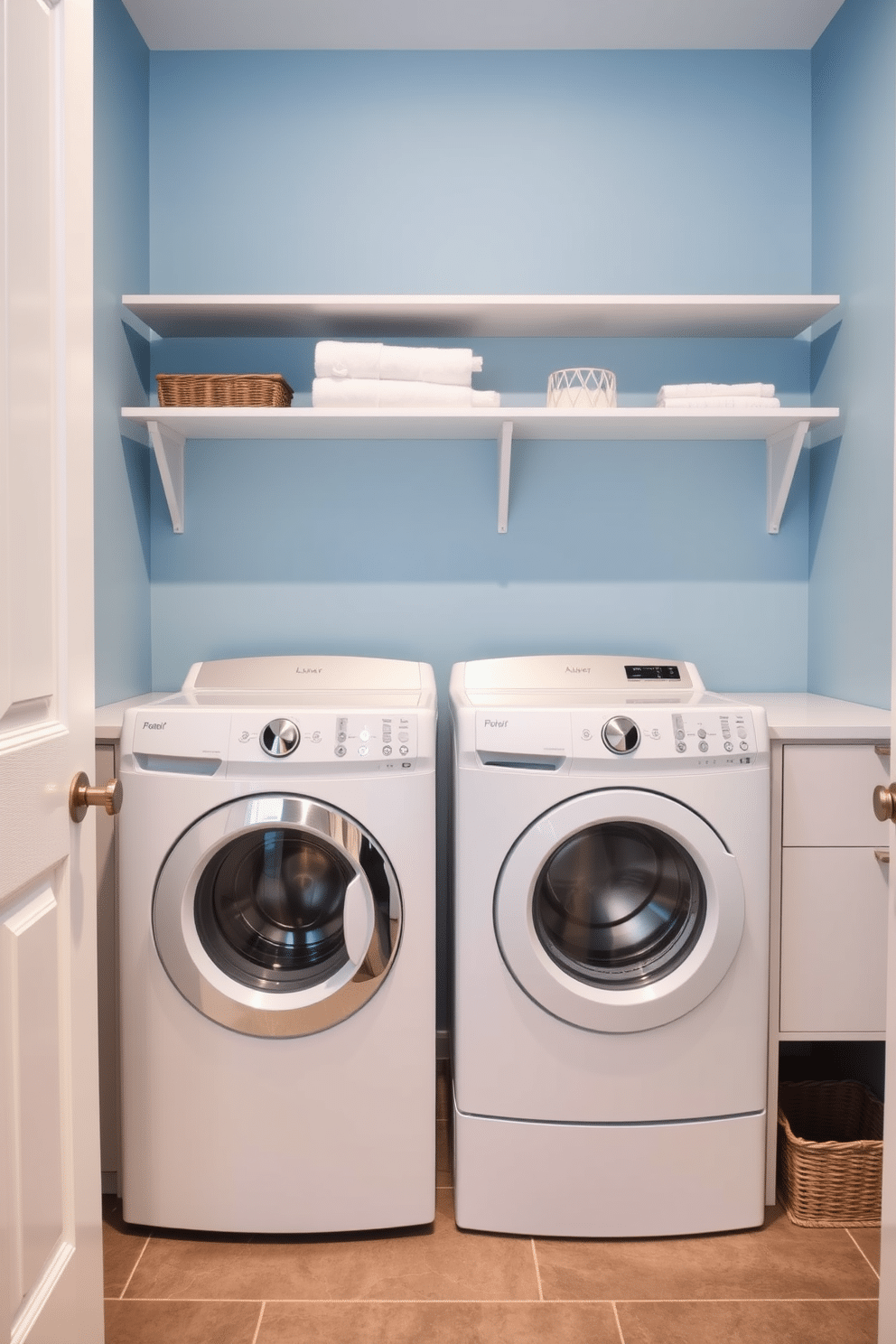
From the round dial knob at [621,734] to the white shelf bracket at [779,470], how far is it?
913mm

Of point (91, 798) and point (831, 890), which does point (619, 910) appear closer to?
point (831, 890)

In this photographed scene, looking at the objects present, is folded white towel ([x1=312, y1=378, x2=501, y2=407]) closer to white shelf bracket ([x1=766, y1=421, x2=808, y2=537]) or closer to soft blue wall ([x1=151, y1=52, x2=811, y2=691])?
soft blue wall ([x1=151, y1=52, x2=811, y2=691])

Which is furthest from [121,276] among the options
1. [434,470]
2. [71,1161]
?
[71,1161]

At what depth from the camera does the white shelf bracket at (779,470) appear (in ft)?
7.23

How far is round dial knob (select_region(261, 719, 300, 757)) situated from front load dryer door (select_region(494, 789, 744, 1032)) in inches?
17.3

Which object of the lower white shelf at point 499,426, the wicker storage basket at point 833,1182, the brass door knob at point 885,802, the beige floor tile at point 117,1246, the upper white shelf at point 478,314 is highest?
the upper white shelf at point 478,314

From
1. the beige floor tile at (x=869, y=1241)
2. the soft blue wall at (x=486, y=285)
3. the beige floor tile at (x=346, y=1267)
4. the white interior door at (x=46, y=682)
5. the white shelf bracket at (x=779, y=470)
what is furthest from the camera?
the soft blue wall at (x=486, y=285)

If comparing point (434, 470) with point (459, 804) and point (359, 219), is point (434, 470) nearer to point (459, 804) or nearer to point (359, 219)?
point (359, 219)

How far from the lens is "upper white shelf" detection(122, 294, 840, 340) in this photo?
205 centimetres

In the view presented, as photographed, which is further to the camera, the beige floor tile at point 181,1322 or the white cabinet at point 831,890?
the white cabinet at point 831,890

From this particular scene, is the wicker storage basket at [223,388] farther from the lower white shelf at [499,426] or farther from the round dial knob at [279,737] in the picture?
the round dial knob at [279,737]

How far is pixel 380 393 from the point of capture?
203 centimetres

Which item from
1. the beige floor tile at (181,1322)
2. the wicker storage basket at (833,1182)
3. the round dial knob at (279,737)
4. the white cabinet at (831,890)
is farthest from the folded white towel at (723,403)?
the beige floor tile at (181,1322)

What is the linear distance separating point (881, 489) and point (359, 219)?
1.41m
